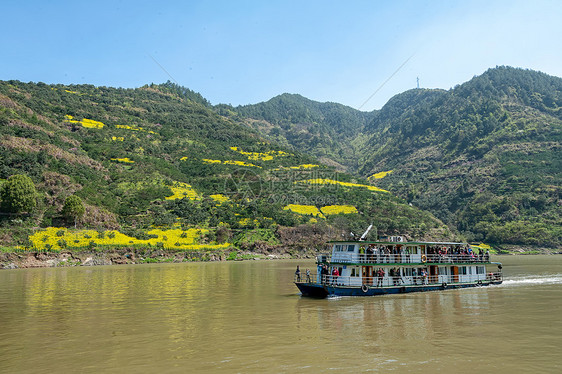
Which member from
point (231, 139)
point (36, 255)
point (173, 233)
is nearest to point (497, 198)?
point (231, 139)

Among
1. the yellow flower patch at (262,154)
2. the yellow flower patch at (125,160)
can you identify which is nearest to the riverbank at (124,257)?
the yellow flower patch at (125,160)

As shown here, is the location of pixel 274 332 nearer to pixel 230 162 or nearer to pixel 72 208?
pixel 72 208

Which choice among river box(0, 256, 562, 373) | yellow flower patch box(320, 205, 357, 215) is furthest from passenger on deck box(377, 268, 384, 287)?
yellow flower patch box(320, 205, 357, 215)

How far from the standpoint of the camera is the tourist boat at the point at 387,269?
37.1 metres

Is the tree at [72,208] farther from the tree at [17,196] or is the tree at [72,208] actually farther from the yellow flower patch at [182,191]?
the yellow flower patch at [182,191]

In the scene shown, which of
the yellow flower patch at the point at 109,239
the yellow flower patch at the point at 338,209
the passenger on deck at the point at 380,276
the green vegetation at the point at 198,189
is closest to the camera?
the passenger on deck at the point at 380,276

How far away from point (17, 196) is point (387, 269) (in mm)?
71710

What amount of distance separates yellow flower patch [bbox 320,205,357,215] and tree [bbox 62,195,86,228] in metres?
67.6

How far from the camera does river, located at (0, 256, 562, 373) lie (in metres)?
16.6

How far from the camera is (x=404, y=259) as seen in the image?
134 feet

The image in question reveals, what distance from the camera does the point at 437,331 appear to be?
72.5 ft

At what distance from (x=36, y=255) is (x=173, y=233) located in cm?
2804

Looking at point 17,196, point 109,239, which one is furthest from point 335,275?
point 17,196

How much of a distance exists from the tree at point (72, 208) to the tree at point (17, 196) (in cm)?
565
